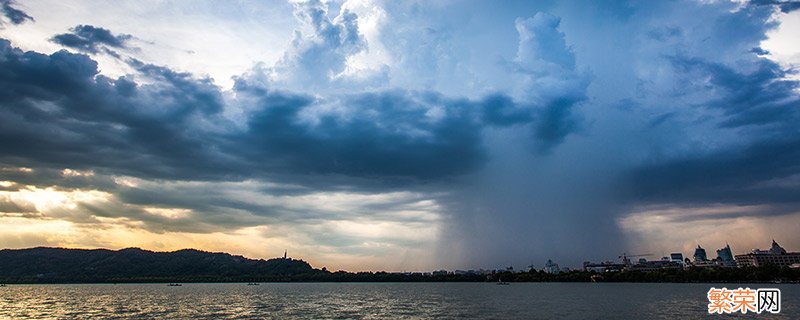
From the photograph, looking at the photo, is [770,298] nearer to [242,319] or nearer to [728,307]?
[728,307]

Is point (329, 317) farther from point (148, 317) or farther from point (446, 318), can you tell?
point (148, 317)

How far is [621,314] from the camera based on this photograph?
96.5 metres

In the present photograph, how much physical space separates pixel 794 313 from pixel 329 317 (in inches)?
3785

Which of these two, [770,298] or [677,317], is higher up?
[770,298]

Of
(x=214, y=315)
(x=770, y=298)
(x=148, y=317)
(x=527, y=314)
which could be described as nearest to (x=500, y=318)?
(x=527, y=314)

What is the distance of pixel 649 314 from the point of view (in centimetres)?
9769

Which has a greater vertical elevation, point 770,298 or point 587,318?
point 770,298

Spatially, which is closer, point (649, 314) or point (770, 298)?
point (770, 298)

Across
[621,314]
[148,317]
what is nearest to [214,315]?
[148,317]

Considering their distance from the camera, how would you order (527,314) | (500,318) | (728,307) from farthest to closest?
(527,314) → (500,318) → (728,307)

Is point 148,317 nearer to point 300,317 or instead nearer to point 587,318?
point 300,317

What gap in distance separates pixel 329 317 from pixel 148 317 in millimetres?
37855

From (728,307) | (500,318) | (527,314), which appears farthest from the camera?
(527,314)

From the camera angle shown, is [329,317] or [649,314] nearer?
[329,317]
